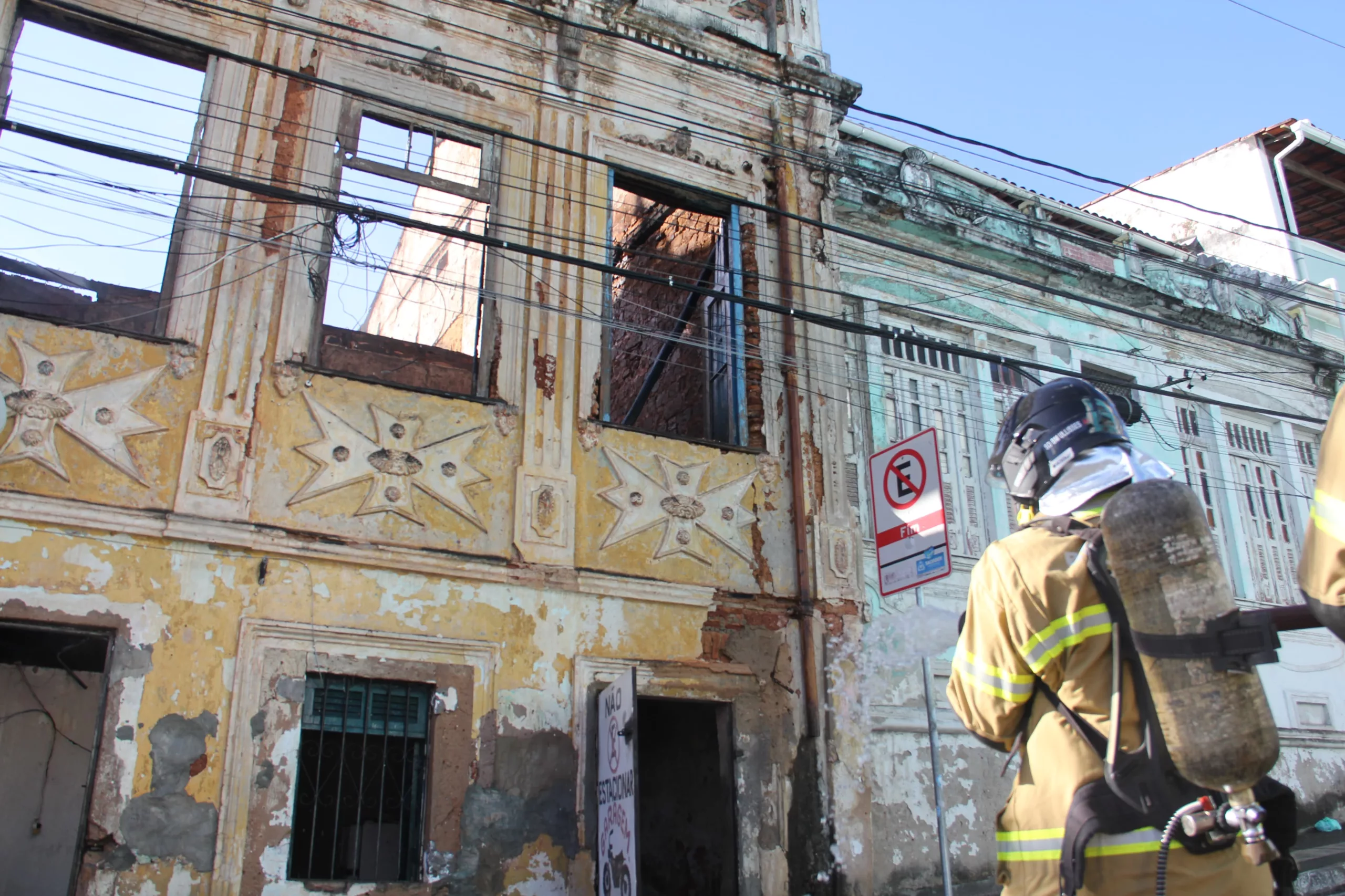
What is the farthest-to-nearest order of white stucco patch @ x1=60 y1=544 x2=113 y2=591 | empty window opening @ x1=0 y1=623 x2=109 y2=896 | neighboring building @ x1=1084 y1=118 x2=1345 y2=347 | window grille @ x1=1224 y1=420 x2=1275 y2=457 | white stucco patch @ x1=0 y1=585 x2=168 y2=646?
neighboring building @ x1=1084 y1=118 x2=1345 y2=347 < window grille @ x1=1224 y1=420 x2=1275 y2=457 < empty window opening @ x1=0 y1=623 x2=109 y2=896 < white stucco patch @ x1=60 y1=544 x2=113 y2=591 < white stucco patch @ x1=0 y1=585 x2=168 y2=646

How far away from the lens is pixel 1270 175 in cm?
1514

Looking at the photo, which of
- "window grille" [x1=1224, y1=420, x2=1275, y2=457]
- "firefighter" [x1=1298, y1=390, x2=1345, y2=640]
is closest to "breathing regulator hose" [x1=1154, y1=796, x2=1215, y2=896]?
"firefighter" [x1=1298, y1=390, x2=1345, y2=640]

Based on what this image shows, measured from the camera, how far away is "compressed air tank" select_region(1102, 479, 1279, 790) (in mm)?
2402

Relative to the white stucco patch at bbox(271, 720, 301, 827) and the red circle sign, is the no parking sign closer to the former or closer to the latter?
the red circle sign

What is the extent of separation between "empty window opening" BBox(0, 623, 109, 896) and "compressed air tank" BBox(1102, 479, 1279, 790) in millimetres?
7168

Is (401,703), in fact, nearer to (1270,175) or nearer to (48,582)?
(48,582)

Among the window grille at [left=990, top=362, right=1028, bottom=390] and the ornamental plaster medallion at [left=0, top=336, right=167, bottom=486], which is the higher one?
the window grille at [left=990, top=362, right=1028, bottom=390]

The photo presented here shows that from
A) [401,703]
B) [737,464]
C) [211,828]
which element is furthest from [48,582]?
[737,464]

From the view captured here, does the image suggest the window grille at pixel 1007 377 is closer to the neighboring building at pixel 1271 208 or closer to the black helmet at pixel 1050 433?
the neighboring building at pixel 1271 208

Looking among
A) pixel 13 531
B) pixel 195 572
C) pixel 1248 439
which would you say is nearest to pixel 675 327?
pixel 195 572

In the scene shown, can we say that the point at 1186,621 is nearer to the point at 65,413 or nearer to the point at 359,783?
the point at 359,783

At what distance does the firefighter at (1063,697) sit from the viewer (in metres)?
2.51

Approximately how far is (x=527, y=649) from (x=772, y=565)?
2.06 meters

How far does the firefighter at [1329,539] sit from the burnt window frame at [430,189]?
5973mm
